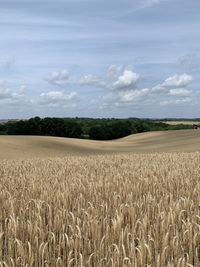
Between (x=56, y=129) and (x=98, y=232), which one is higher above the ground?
(x=98, y=232)

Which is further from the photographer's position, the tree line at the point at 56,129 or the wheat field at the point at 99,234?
the tree line at the point at 56,129

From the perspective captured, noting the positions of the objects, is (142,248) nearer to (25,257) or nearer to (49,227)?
(25,257)

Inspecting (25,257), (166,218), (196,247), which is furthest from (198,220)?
(25,257)

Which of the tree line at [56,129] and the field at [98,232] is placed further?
the tree line at [56,129]

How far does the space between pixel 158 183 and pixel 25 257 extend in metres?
5.48

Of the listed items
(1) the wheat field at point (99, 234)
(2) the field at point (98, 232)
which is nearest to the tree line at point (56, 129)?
(2) the field at point (98, 232)

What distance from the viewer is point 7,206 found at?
6.68 m

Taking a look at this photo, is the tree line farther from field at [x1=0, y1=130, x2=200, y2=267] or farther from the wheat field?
the wheat field

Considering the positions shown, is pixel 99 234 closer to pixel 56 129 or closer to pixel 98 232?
pixel 98 232

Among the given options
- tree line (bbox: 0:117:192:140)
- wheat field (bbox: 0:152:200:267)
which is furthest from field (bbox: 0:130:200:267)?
tree line (bbox: 0:117:192:140)

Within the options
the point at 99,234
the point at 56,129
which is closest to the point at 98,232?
the point at 99,234

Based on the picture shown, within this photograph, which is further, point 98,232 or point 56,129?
point 56,129

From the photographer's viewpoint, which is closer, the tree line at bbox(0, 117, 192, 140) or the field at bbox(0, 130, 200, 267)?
the field at bbox(0, 130, 200, 267)

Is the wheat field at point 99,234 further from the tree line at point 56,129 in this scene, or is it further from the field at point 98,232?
the tree line at point 56,129
